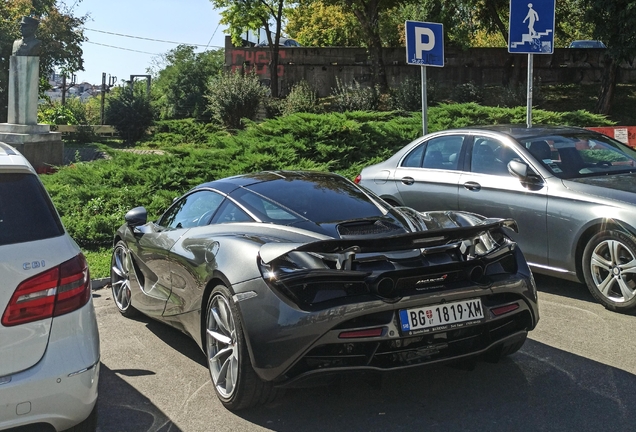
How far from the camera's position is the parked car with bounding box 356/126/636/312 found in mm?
6211

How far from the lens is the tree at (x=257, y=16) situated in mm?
36938

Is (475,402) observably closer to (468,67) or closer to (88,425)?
(88,425)

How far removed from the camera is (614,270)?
615 cm

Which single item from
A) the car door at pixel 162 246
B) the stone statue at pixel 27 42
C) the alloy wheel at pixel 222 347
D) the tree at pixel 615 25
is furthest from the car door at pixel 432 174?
the tree at pixel 615 25

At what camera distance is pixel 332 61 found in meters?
37.8


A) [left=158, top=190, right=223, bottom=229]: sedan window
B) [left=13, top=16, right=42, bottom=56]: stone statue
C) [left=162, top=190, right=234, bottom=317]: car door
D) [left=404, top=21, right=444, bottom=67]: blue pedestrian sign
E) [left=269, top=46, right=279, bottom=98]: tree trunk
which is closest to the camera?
[left=162, top=190, right=234, bottom=317]: car door

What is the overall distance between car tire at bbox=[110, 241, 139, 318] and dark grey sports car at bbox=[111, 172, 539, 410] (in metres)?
1.38

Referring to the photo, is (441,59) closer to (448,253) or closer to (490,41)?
(448,253)

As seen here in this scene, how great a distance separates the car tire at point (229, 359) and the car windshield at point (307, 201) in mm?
691

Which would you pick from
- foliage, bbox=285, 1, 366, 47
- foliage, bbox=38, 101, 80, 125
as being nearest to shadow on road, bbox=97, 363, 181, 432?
Answer: foliage, bbox=38, 101, 80, 125

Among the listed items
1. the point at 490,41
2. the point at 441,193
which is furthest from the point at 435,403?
the point at 490,41

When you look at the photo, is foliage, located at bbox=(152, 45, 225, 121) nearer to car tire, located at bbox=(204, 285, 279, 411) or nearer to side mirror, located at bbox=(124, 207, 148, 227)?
side mirror, located at bbox=(124, 207, 148, 227)

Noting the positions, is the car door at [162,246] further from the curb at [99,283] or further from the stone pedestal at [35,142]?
the stone pedestal at [35,142]

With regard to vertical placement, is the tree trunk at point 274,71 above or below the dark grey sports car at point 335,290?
above
